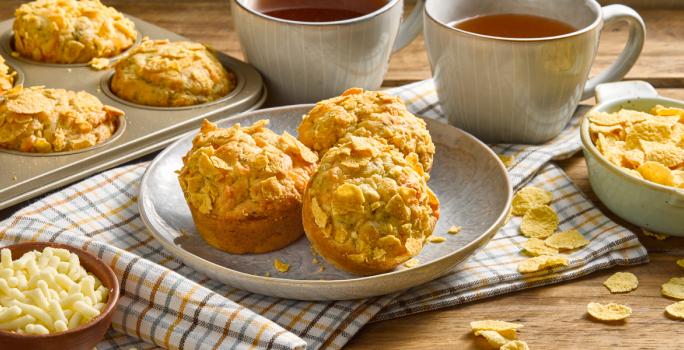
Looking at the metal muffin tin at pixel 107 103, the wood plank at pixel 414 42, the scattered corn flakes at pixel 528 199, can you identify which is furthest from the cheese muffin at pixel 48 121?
the scattered corn flakes at pixel 528 199

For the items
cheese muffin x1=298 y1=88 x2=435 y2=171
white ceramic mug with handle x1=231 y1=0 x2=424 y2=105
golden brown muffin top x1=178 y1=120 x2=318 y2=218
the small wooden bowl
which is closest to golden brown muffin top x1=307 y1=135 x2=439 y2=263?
golden brown muffin top x1=178 y1=120 x2=318 y2=218

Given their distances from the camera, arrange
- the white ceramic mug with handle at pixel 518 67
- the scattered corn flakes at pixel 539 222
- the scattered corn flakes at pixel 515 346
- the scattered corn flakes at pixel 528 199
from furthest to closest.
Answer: the white ceramic mug with handle at pixel 518 67, the scattered corn flakes at pixel 528 199, the scattered corn flakes at pixel 539 222, the scattered corn flakes at pixel 515 346

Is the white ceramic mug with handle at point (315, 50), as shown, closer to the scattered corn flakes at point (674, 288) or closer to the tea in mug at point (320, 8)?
the tea in mug at point (320, 8)

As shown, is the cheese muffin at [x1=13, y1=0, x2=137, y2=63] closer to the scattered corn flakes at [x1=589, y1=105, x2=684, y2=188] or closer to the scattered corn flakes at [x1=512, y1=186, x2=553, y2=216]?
the scattered corn flakes at [x1=512, y1=186, x2=553, y2=216]

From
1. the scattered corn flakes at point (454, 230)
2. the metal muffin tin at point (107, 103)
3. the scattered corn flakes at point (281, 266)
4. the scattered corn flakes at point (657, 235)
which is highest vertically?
the metal muffin tin at point (107, 103)

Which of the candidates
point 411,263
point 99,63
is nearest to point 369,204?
point 411,263

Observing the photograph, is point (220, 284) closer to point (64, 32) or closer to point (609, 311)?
point (609, 311)

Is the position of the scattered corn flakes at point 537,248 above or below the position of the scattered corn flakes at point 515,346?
below
